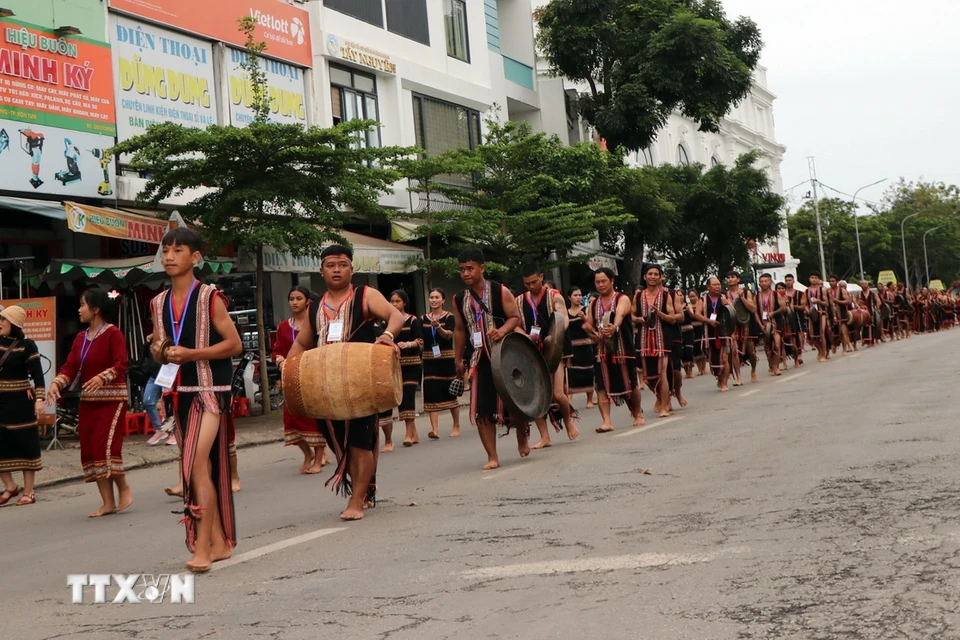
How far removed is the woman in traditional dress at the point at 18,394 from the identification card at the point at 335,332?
14.8 feet

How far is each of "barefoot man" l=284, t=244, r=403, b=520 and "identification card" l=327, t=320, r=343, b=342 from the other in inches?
0.8

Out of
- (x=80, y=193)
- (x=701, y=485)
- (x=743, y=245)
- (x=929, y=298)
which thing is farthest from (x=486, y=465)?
(x=929, y=298)

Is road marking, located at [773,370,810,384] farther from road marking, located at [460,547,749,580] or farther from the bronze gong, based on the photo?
road marking, located at [460,547,749,580]

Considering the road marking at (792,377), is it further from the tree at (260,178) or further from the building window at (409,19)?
the building window at (409,19)

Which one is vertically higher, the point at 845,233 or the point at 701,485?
the point at 845,233

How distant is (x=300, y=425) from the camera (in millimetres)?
12180

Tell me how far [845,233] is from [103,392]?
270 ft

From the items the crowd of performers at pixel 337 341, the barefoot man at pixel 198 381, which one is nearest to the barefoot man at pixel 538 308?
the crowd of performers at pixel 337 341

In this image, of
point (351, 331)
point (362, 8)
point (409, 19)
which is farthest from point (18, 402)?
point (409, 19)

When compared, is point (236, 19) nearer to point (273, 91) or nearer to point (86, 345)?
point (273, 91)

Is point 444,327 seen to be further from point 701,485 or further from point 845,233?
point 845,233

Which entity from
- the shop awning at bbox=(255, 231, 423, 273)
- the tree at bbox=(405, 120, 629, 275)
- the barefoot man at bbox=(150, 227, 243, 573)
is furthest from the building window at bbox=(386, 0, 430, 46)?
the barefoot man at bbox=(150, 227, 243, 573)

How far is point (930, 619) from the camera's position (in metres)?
4.56

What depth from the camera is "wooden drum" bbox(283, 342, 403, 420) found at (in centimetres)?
782
